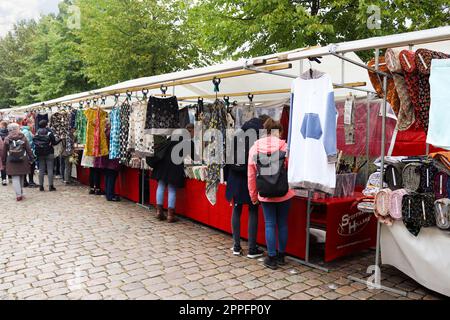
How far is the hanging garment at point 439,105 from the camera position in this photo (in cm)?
300

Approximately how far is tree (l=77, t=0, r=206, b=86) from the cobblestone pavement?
29.5ft

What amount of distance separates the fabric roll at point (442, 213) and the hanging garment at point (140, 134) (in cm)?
427

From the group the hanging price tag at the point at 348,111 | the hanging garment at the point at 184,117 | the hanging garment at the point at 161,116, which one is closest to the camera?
the hanging price tag at the point at 348,111

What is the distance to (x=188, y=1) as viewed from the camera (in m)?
12.2

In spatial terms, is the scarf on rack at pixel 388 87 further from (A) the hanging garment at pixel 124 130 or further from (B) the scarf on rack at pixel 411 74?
(A) the hanging garment at pixel 124 130

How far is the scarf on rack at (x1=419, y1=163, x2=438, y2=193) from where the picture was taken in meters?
3.60

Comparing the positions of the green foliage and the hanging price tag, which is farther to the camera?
the green foliage

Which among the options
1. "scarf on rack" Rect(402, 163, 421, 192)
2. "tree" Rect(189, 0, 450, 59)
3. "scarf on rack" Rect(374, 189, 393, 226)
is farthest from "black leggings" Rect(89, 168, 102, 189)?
"scarf on rack" Rect(402, 163, 421, 192)

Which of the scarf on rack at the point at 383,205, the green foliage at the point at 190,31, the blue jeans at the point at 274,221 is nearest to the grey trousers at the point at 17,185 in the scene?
the green foliage at the point at 190,31

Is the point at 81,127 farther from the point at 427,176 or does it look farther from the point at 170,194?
the point at 427,176

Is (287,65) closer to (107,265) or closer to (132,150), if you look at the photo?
(107,265)

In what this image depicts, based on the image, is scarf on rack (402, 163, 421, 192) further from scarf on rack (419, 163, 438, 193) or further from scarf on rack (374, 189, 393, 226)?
scarf on rack (374, 189, 393, 226)
